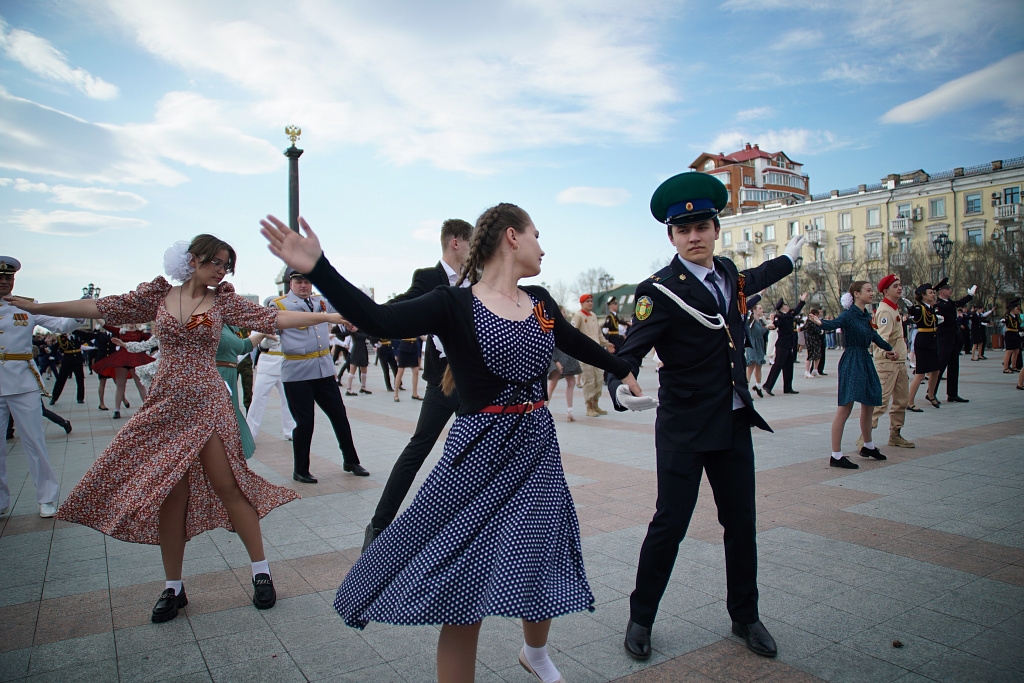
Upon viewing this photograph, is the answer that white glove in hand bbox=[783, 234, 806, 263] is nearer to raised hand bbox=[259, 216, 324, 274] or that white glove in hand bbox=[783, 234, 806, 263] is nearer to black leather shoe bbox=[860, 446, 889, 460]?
raised hand bbox=[259, 216, 324, 274]

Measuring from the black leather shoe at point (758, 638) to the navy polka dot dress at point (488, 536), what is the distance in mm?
1095

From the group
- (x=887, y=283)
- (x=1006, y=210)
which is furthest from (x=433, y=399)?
(x=1006, y=210)

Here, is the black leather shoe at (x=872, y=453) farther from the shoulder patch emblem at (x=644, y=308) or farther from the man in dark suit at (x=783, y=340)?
the man in dark suit at (x=783, y=340)

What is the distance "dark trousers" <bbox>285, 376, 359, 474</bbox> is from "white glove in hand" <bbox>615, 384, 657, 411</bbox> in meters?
4.24

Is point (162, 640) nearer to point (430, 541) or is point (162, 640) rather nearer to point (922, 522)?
point (430, 541)

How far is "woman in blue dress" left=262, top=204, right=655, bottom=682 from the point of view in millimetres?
2033

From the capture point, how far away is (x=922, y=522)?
461 centimetres

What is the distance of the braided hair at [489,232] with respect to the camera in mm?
2514

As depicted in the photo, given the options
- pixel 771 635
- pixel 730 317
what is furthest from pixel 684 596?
pixel 730 317

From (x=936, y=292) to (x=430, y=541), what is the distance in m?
11.8

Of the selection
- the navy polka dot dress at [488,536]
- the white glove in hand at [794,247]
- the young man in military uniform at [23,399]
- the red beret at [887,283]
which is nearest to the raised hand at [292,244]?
the navy polka dot dress at [488,536]

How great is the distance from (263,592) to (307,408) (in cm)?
325

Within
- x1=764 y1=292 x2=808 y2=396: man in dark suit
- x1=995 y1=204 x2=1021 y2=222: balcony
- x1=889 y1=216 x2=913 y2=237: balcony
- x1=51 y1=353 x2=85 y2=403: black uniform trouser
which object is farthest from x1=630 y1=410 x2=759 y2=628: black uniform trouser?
x1=889 y1=216 x2=913 y2=237: balcony

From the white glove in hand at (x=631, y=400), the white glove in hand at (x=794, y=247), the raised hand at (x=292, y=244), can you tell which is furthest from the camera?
the white glove in hand at (x=794, y=247)
